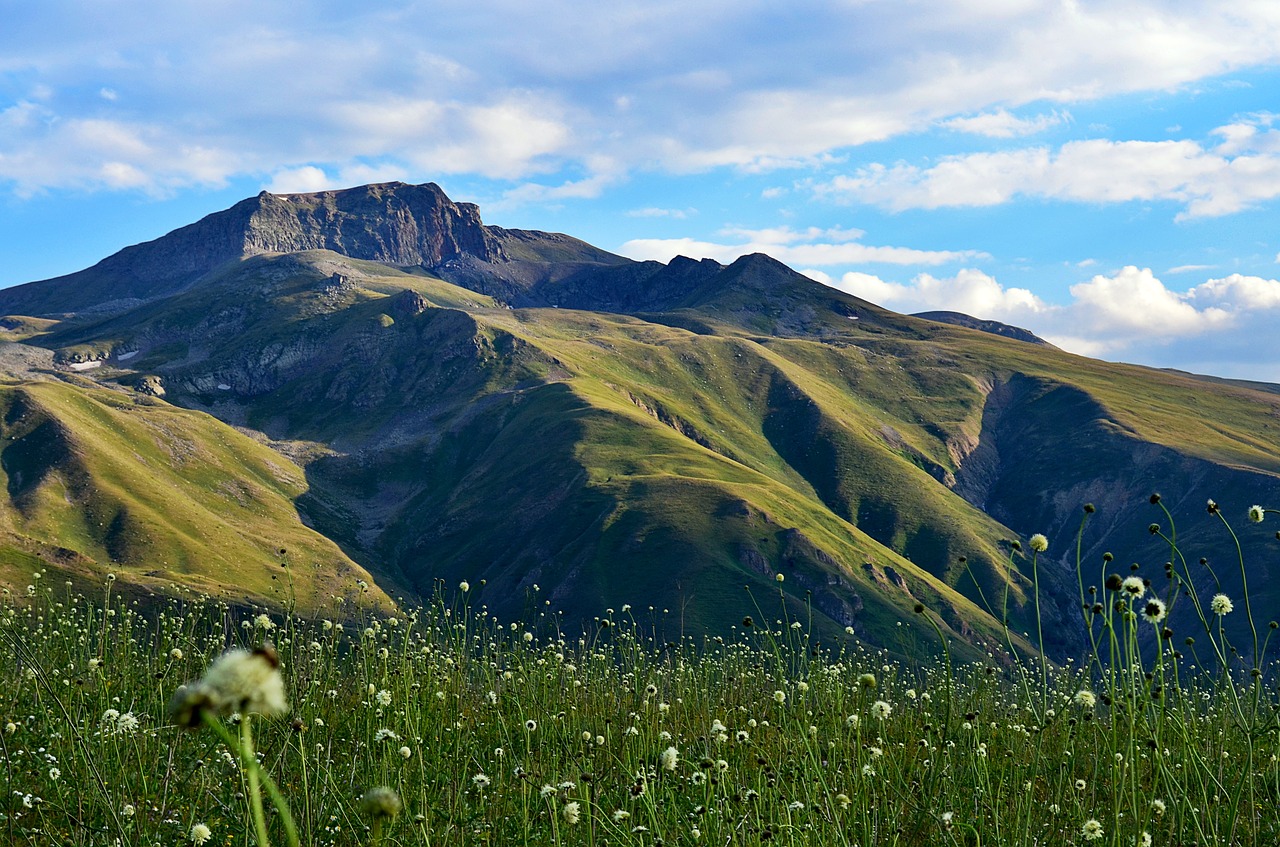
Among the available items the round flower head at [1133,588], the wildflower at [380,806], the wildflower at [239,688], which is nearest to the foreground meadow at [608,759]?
the round flower head at [1133,588]

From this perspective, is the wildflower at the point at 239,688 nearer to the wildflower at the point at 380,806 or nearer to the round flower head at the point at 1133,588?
the wildflower at the point at 380,806

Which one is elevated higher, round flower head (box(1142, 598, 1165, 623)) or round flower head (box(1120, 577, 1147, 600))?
round flower head (box(1120, 577, 1147, 600))

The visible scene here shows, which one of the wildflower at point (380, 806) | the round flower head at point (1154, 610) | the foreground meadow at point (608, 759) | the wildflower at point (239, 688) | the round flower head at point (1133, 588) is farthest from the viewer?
the foreground meadow at point (608, 759)

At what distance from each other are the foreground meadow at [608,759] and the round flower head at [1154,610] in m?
0.04

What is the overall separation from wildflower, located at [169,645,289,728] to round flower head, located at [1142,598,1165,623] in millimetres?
6299

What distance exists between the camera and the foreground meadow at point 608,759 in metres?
8.42

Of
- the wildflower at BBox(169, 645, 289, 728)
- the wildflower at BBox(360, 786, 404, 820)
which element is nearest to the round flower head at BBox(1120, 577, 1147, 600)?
the wildflower at BBox(360, 786, 404, 820)

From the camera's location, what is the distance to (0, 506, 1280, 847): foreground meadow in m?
8.42

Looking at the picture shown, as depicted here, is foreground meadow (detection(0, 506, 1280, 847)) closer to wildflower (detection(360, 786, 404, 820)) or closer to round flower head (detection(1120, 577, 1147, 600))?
round flower head (detection(1120, 577, 1147, 600))

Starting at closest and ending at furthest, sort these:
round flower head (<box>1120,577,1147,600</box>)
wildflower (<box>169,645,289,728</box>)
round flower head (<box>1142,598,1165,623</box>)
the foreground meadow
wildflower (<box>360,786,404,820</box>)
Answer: wildflower (<box>169,645,289,728</box>) < wildflower (<box>360,786,404,820</box>) < round flower head (<box>1142,598,1165,623</box>) < round flower head (<box>1120,577,1147,600</box>) < the foreground meadow

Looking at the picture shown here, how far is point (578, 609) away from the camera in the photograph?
192m

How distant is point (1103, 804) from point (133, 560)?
19726cm

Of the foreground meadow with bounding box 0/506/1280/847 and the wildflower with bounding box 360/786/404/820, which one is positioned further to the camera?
the foreground meadow with bounding box 0/506/1280/847

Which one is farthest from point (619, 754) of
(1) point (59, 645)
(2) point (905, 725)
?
(1) point (59, 645)
